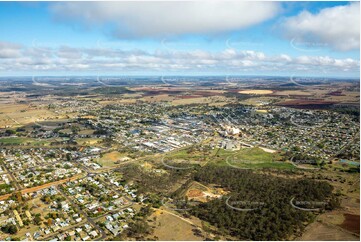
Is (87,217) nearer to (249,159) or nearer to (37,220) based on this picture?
(37,220)

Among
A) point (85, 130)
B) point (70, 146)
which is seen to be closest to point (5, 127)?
point (85, 130)

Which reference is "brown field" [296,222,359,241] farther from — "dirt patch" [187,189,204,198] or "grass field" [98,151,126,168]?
"grass field" [98,151,126,168]

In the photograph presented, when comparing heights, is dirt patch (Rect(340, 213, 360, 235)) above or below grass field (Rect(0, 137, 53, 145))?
below

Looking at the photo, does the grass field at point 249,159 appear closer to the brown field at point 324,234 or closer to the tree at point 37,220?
the brown field at point 324,234

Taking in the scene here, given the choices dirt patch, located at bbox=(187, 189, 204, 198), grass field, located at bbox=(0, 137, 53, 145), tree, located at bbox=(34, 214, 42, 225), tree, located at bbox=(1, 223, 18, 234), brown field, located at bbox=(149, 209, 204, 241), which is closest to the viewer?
brown field, located at bbox=(149, 209, 204, 241)

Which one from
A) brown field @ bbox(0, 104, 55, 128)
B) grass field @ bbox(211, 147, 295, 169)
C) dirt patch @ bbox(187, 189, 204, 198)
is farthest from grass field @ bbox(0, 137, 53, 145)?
dirt patch @ bbox(187, 189, 204, 198)

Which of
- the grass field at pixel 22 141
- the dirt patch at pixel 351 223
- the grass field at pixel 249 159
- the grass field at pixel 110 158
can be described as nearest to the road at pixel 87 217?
the grass field at pixel 110 158

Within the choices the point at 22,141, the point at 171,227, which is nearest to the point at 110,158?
the point at 171,227

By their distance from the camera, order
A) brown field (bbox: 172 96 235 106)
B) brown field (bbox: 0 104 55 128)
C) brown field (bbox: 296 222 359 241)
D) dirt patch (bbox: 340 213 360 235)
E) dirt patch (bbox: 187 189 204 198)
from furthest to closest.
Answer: brown field (bbox: 172 96 235 106) → brown field (bbox: 0 104 55 128) → dirt patch (bbox: 187 189 204 198) → dirt patch (bbox: 340 213 360 235) → brown field (bbox: 296 222 359 241)

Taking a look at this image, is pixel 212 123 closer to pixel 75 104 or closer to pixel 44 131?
pixel 44 131
